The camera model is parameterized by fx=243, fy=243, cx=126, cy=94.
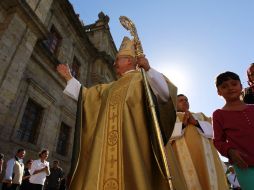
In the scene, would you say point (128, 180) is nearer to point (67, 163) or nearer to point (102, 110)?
point (102, 110)

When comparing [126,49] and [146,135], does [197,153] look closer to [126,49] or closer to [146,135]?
[146,135]

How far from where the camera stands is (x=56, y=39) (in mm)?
12875

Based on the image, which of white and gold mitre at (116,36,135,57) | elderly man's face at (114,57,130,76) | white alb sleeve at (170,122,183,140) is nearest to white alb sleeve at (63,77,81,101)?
elderly man's face at (114,57,130,76)

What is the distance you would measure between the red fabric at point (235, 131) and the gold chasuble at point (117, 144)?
0.56 m

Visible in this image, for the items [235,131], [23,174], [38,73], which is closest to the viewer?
[235,131]

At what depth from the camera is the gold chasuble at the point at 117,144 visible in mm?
2145

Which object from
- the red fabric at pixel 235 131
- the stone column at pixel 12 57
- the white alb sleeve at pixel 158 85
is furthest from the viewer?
the stone column at pixel 12 57

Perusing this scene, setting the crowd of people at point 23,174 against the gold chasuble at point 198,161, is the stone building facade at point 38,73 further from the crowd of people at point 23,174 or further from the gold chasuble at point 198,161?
the gold chasuble at point 198,161

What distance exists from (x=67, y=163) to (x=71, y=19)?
315 inches

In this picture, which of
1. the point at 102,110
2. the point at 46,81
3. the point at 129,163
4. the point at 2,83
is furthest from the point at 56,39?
the point at 129,163

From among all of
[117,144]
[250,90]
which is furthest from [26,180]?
[250,90]

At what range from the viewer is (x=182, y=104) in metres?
4.20

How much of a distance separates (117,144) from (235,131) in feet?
3.52

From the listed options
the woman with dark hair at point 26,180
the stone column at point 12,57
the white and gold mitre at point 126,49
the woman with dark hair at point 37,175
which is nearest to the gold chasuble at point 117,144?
the white and gold mitre at point 126,49
